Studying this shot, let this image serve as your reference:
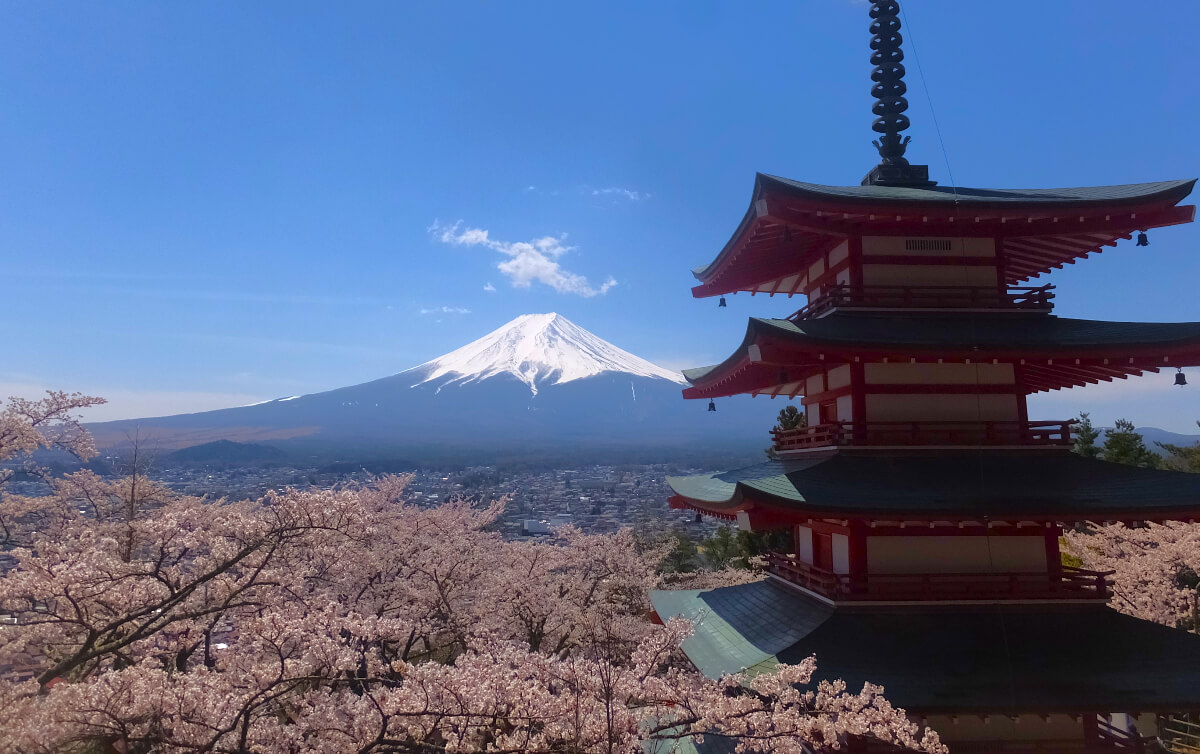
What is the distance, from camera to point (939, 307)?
23.1 ft

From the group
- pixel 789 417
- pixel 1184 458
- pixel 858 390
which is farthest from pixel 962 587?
pixel 1184 458

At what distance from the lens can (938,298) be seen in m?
7.05

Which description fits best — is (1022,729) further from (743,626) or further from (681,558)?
(681,558)

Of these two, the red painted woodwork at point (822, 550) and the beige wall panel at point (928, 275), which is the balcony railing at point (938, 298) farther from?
Result: the red painted woodwork at point (822, 550)

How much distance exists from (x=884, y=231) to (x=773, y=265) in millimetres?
1790

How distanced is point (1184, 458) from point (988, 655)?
27944 millimetres

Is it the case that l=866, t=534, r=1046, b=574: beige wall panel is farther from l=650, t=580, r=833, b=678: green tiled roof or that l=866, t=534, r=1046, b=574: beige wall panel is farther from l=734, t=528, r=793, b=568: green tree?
l=734, t=528, r=793, b=568: green tree

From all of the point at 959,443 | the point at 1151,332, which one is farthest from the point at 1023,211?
the point at 959,443

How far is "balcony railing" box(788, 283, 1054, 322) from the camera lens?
704 centimetres

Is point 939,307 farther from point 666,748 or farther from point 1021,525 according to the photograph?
point 666,748

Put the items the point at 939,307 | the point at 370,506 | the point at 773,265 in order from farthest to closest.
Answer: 1. the point at 370,506
2. the point at 773,265
3. the point at 939,307

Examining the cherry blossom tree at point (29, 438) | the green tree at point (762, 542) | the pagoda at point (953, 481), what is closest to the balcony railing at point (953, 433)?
the pagoda at point (953, 481)

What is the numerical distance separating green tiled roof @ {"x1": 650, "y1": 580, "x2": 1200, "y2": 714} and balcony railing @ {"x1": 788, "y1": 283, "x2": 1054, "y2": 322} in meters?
3.12

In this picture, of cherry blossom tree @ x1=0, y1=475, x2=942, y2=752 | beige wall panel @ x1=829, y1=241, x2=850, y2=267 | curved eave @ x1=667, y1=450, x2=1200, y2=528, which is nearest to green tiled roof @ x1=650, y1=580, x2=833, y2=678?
cherry blossom tree @ x1=0, y1=475, x2=942, y2=752
